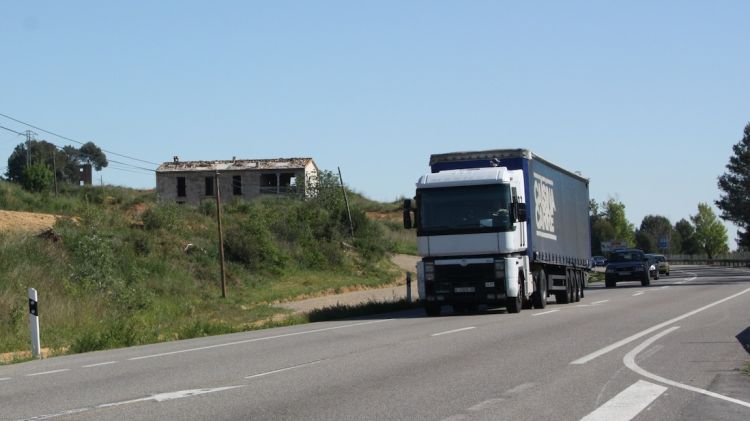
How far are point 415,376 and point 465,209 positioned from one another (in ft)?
43.7

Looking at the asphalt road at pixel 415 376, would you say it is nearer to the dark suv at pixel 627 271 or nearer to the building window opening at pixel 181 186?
the dark suv at pixel 627 271

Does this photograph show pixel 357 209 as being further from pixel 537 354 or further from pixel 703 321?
pixel 537 354

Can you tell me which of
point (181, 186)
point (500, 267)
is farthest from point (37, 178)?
point (500, 267)

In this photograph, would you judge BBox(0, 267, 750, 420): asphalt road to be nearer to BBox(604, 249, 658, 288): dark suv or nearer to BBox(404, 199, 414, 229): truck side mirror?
BBox(404, 199, 414, 229): truck side mirror

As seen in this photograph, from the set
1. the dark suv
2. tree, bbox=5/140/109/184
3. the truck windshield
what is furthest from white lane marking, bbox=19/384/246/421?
tree, bbox=5/140/109/184

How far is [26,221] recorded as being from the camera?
42.9 meters

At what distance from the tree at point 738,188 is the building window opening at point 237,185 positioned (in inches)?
1986

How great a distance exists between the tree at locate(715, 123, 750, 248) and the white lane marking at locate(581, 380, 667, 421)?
97.6m

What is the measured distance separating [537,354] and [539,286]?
45.9 ft

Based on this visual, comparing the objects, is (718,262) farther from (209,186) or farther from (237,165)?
(209,186)

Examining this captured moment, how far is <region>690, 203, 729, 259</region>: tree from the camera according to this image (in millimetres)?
163375

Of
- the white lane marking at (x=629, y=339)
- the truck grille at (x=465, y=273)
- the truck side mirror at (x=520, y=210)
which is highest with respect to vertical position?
the truck side mirror at (x=520, y=210)

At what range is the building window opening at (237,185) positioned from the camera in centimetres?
9375

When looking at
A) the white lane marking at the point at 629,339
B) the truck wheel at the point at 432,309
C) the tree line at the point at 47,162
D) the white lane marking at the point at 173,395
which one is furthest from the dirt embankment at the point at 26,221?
the tree line at the point at 47,162
